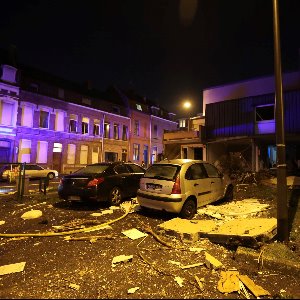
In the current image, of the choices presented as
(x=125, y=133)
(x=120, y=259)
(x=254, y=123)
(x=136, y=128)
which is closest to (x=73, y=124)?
(x=125, y=133)

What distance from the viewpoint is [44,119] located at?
1141 inches

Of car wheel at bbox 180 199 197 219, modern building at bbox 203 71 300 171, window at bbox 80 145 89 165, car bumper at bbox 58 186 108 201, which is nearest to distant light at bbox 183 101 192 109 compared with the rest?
modern building at bbox 203 71 300 171

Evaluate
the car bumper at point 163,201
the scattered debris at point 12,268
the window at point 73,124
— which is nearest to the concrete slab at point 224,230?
the car bumper at point 163,201

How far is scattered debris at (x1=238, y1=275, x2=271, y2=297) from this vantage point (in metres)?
3.58

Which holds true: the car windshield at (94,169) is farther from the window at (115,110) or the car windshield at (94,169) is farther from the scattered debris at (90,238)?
the window at (115,110)

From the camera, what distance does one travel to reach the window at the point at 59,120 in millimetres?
30234

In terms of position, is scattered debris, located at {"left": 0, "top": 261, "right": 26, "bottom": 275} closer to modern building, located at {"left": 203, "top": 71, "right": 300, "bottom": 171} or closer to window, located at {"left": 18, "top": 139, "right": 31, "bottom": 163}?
modern building, located at {"left": 203, "top": 71, "right": 300, "bottom": 171}

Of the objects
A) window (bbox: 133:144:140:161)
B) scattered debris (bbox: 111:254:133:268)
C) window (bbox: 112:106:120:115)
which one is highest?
window (bbox: 112:106:120:115)

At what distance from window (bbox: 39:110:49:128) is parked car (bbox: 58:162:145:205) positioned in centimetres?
2126

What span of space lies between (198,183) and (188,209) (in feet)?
3.04

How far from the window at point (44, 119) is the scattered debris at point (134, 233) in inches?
988

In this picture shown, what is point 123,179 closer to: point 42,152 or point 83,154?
point 42,152

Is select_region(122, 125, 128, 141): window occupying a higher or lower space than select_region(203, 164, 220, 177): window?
higher

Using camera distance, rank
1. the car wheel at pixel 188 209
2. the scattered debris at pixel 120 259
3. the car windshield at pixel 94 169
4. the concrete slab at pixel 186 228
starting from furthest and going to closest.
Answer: the car windshield at pixel 94 169
the car wheel at pixel 188 209
the concrete slab at pixel 186 228
the scattered debris at pixel 120 259
